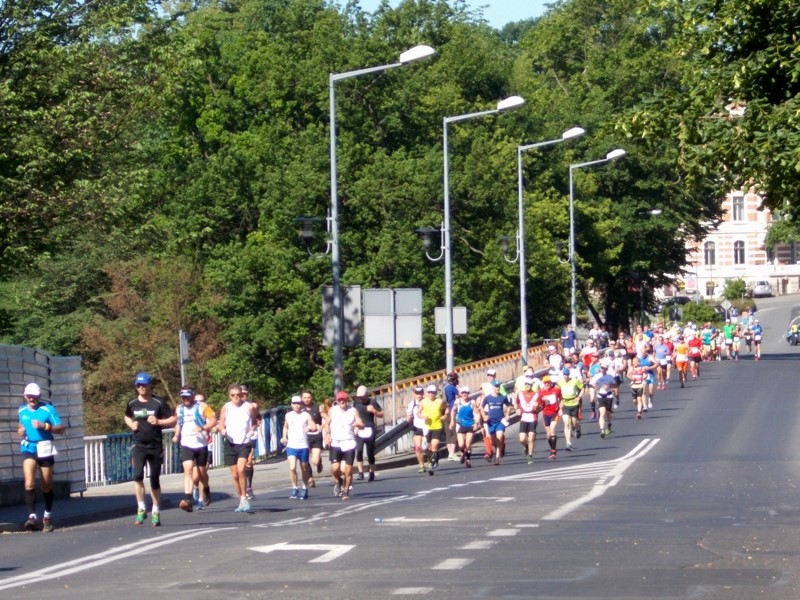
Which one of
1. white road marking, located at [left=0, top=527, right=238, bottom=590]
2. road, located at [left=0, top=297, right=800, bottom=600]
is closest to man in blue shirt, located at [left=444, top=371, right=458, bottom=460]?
road, located at [left=0, top=297, right=800, bottom=600]

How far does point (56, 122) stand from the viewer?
32.8 m

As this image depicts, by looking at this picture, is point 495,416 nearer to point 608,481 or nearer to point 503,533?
point 608,481

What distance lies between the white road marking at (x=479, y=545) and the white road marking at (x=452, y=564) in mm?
972

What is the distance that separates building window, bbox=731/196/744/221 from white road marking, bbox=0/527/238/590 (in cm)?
13020

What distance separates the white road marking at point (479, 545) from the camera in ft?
49.0

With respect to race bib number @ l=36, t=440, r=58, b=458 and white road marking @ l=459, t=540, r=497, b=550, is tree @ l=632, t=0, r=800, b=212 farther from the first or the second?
race bib number @ l=36, t=440, r=58, b=458

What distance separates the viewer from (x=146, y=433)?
1895 centimetres

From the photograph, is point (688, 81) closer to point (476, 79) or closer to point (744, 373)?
point (744, 373)

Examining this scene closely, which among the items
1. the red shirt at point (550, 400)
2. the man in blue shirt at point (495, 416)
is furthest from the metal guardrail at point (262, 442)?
the red shirt at point (550, 400)

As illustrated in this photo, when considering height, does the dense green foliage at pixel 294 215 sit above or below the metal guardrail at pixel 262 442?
above

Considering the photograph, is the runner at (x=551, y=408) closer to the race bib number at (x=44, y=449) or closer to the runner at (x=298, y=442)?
the runner at (x=298, y=442)

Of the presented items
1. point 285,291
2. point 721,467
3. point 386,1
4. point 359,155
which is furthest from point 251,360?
point 721,467

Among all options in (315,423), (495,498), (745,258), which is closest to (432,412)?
(315,423)

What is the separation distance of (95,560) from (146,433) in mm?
4326
